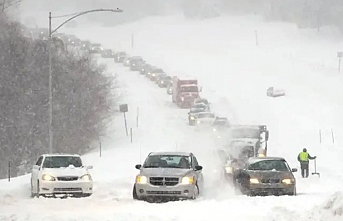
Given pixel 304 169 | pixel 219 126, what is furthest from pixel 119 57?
pixel 304 169

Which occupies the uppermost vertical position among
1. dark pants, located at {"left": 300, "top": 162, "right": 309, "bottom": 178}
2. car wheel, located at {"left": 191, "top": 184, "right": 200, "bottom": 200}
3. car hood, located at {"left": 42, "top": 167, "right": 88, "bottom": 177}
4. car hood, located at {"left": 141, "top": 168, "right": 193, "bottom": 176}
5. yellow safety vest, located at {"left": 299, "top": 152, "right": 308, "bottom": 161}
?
car hood, located at {"left": 141, "top": 168, "right": 193, "bottom": 176}

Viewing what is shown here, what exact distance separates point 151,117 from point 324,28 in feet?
300

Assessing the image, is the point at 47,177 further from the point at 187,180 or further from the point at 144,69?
the point at 144,69

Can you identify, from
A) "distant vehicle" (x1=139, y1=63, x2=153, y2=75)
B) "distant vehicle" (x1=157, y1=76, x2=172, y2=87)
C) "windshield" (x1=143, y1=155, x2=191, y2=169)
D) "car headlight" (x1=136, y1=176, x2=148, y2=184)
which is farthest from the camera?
"distant vehicle" (x1=139, y1=63, x2=153, y2=75)

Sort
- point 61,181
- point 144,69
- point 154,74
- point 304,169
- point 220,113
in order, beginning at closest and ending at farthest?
1. point 61,181
2. point 304,169
3. point 220,113
4. point 154,74
5. point 144,69

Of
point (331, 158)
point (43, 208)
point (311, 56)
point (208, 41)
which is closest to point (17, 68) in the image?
point (331, 158)

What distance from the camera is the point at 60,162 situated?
78.3 ft

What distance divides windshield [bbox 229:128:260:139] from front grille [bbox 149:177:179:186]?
600 inches

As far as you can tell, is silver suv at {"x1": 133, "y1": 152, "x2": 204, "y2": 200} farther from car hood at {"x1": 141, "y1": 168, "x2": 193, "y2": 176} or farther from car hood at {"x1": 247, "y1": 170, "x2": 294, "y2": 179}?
car hood at {"x1": 247, "y1": 170, "x2": 294, "y2": 179}

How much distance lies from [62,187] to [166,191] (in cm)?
371

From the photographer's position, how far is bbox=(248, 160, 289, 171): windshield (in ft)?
77.6

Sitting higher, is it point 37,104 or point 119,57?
point 119,57

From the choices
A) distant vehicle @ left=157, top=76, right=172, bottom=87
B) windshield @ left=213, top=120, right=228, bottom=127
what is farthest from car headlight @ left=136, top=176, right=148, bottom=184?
distant vehicle @ left=157, top=76, right=172, bottom=87

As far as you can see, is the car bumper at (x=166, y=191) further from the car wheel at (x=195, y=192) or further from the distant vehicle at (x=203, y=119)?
the distant vehicle at (x=203, y=119)
